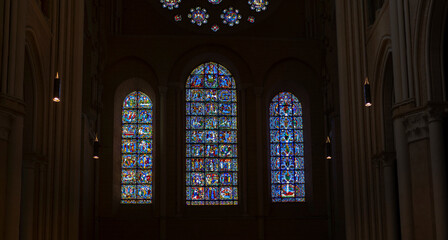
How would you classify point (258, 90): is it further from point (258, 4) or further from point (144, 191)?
point (144, 191)

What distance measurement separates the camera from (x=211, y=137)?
28.5m

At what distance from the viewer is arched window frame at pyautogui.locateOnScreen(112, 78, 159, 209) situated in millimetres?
27438

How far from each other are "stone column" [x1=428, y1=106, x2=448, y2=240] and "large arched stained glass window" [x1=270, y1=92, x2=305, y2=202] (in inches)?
564

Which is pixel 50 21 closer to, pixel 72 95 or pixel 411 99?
pixel 72 95

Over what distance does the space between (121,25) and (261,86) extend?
20.0 ft

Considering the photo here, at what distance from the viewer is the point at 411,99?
586 inches

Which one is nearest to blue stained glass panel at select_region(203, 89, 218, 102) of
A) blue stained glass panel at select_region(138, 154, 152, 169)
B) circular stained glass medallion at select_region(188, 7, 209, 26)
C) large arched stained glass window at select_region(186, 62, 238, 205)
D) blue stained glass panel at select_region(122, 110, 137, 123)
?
large arched stained glass window at select_region(186, 62, 238, 205)

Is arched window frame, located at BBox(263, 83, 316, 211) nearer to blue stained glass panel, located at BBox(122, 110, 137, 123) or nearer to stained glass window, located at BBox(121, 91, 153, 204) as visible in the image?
stained glass window, located at BBox(121, 91, 153, 204)

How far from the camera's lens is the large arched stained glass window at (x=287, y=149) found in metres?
28.3

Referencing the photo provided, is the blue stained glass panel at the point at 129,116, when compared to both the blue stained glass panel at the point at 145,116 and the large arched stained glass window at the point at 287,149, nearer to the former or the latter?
the blue stained glass panel at the point at 145,116

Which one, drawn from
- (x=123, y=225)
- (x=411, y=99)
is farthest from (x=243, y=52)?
(x=411, y=99)

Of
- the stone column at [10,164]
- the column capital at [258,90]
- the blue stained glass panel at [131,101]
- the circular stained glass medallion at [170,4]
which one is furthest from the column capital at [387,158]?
the circular stained glass medallion at [170,4]

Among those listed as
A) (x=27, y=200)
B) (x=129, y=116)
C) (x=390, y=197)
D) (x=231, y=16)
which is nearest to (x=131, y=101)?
(x=129, y=116)

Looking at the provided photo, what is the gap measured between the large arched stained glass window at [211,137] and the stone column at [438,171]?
47.7ft
